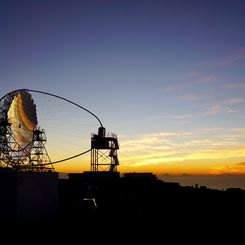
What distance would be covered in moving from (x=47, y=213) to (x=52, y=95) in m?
27.7

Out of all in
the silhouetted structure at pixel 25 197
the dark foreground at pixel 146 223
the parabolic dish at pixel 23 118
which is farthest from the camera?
the parabolic dish at pixel 23 118

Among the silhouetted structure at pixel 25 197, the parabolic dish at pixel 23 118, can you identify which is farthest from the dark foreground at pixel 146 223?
the parabolic dish at pixel 23 118

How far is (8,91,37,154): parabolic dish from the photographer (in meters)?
56.6

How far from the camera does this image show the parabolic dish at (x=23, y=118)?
56562mm

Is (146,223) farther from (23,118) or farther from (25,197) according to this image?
(23,118)

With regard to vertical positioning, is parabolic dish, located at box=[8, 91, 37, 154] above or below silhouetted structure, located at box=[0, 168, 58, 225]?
above

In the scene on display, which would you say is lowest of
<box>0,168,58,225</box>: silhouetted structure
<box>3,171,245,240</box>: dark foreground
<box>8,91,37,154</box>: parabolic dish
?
<box>3,171,245,240</box>: dark foreground

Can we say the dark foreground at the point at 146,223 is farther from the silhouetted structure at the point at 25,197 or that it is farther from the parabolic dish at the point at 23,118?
the parabolic dish at the point at 23,118

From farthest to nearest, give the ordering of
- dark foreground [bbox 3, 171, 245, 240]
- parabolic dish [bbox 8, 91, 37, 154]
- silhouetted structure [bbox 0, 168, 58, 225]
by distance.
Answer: parabolic dish [bbox 8, 91, 37, 154] → silhouetted structure [bbox 0, 168, 58, 225] → dark foreground [bbox 3, 171, 245, 240]

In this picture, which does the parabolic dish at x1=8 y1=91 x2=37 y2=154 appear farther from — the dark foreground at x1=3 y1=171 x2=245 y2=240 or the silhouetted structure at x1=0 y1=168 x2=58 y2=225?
the silhouetted structure at x1=0 y1=168 x2=58 y2=225

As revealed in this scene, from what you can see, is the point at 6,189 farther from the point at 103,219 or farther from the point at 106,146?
the point at 106,146

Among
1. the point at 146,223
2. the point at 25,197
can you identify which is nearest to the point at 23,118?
the point at 25,197

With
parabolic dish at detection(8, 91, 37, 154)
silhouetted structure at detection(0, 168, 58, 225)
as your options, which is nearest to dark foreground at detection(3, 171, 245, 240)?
silhouetted structure at detection(0, 168, 58, 225)

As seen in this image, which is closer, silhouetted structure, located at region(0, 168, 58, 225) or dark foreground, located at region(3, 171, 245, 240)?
dark foreground, located at region(3, 171, 245, 240)
